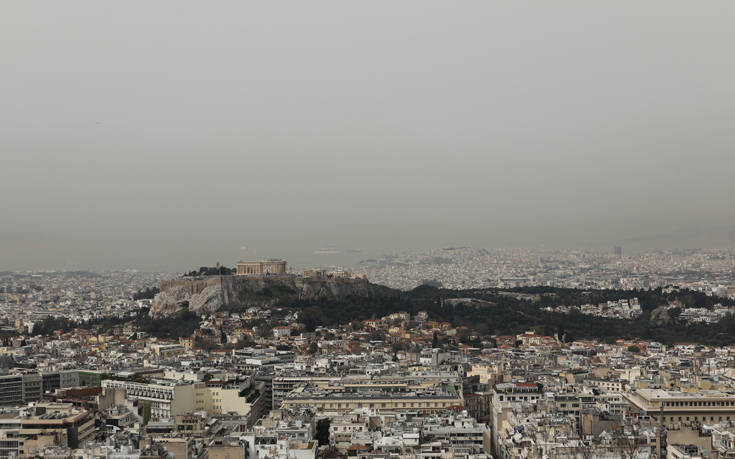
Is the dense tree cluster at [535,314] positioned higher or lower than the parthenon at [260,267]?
lower

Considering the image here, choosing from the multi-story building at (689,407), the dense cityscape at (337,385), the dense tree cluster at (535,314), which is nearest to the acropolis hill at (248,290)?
the dense cityscape at (337,385)

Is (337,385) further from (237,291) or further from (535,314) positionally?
(237,291)

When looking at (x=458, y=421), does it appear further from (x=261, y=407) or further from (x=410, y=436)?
(x=261, y=407)

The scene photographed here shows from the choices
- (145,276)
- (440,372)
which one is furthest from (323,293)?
(145,276)

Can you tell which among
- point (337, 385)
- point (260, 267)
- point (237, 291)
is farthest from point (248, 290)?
point (337, 385)

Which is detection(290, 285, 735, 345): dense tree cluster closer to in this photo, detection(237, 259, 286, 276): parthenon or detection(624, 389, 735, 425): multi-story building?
detection(237, 259, 286, 276): parthenon

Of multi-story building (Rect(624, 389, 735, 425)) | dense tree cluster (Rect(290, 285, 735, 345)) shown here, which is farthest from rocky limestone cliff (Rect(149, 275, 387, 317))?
multi-story building (Rect(624, 389, 735, 425))

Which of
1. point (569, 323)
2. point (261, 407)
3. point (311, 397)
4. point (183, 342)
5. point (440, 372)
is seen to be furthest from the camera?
point (569, 323)

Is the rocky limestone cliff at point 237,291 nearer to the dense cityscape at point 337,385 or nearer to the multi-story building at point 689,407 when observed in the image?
the dense cityscape at point 337,385
